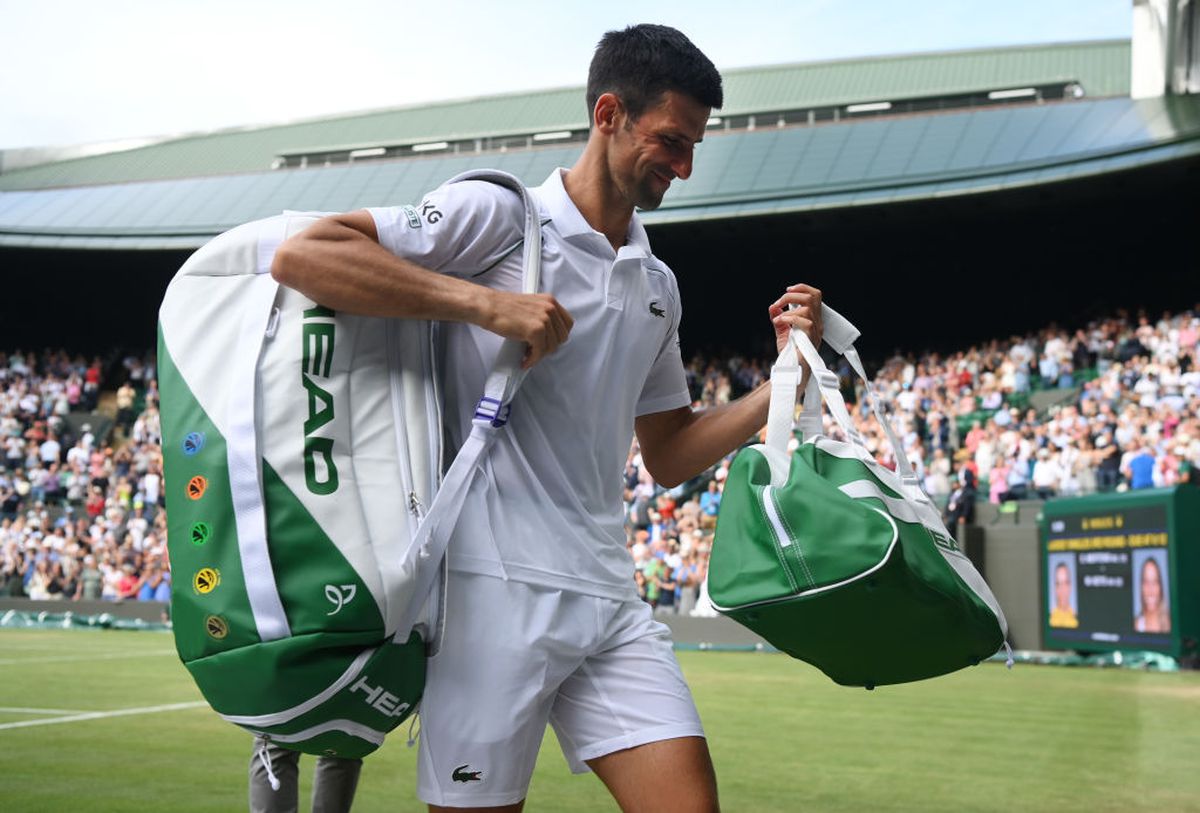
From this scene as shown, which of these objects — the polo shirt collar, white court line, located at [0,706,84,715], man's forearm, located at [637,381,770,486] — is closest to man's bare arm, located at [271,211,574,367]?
the polo shirt collar

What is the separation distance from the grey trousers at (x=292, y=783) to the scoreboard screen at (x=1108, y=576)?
11461mm

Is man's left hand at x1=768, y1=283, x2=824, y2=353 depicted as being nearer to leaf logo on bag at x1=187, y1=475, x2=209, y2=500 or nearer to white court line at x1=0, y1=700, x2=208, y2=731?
leaf logo on bag at x1=187, y1=475, x2=209, y2=500

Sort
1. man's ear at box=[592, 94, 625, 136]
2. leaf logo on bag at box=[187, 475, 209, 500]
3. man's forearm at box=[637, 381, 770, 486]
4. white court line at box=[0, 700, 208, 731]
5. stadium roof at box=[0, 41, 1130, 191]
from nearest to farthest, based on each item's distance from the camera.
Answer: leaf logo on bag at box=[187, 475, 209, 500]
man's ear at box=[592, 94, 625, 136]
man's forearm at box=[637, 381, 770, 486]
white court line at box=[0, 700, 208, 731]
stadium roof at box=[0, 41, 1130, 191]

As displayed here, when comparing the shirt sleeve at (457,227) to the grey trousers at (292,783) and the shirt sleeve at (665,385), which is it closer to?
the shirt sleeve at (665,385)

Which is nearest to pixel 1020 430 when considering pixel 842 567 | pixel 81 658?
pixel 81 658

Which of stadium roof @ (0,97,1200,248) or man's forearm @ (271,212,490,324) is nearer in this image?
man's forearm @ (271,212,490,324)

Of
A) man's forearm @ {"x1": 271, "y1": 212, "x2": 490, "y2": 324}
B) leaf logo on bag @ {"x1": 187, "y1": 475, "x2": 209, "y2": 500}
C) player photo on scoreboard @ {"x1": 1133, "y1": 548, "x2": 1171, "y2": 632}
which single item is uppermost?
man's forearm @ {"x1": 271, "y1": 212, "x2": 490, "y2": 324}

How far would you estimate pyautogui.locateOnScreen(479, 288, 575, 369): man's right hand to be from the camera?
8.29 feet

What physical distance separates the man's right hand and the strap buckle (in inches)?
3.6

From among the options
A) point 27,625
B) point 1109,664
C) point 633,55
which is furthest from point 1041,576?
point 27,625

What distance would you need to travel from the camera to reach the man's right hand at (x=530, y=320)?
253 centimetres

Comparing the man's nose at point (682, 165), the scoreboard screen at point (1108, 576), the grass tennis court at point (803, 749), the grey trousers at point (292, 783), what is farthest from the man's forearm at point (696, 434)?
the scoreboard screen at point (1108, 576)

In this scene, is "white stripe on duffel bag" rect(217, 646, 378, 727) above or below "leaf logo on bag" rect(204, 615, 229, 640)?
below

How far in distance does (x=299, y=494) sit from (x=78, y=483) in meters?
29.7
